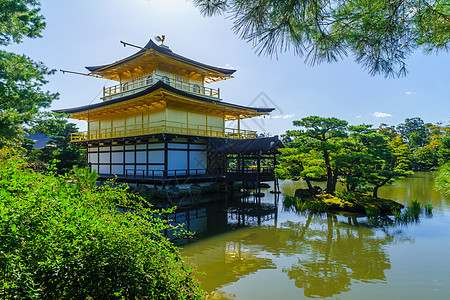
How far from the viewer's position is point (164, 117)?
18.3 meters

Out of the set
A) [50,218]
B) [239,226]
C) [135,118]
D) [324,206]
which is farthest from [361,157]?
[135,118]

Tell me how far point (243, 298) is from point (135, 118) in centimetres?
1791

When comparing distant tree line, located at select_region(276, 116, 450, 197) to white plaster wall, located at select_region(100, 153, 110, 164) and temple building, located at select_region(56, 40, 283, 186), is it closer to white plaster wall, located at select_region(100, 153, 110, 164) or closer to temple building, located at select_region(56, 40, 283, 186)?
temple building, located at select_region(56, 40, 283, 186)

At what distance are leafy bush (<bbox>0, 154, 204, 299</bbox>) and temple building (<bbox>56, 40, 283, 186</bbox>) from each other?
40.1 ft

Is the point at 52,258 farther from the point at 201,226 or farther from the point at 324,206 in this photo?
the point at 324,206

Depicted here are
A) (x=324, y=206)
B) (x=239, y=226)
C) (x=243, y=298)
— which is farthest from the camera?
(x=324, y=206)

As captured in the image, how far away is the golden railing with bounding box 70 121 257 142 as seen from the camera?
58.2 ft

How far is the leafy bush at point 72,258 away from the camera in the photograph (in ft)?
7.71

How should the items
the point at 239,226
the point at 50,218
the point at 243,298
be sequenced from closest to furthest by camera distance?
the point at 50,218 < the point at 243,298 < the point at 239,226

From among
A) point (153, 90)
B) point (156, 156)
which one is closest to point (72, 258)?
point (153, 90)

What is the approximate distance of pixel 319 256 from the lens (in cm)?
780

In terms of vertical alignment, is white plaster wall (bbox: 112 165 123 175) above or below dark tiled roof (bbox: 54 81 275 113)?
below

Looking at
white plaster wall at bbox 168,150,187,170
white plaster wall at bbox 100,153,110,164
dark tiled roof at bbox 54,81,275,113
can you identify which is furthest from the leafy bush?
white plaster wall at bbox 100,153,110,164

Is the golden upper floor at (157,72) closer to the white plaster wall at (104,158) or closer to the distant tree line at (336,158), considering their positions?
the white plaster wall at (104,158)
